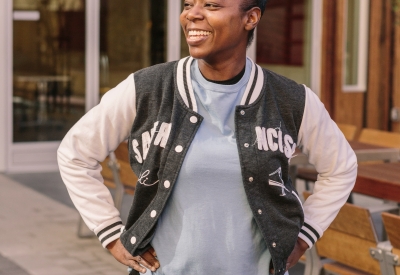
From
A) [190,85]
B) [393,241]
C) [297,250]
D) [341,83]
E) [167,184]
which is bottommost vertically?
[393,241]

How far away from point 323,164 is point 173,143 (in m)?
0.57

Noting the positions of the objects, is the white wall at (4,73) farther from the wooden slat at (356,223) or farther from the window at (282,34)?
the wooden slat at (356,223)

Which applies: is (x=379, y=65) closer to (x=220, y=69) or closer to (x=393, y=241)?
(x=393, y=241)

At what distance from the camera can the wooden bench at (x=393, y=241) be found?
3.79 metres

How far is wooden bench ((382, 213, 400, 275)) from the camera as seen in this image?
3791 mm

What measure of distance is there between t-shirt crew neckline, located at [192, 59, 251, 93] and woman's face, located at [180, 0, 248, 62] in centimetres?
8

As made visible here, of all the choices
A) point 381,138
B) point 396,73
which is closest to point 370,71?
point 396,73

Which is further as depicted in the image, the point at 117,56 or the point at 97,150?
the point at 117,56

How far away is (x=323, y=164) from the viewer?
2764 millimetres

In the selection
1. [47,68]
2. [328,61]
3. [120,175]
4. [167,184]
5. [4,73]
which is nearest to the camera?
[167,184]

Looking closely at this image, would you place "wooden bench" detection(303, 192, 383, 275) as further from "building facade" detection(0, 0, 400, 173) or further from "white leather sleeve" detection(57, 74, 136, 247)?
"building facade" detection(0, 0, 400, 173)

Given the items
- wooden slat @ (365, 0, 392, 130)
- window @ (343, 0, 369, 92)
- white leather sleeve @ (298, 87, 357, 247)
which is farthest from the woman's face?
wooden slat @ (365, 0, 392, 130)

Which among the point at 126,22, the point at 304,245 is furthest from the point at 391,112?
the point at 304,245

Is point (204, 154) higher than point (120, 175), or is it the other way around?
point (204, 154)
